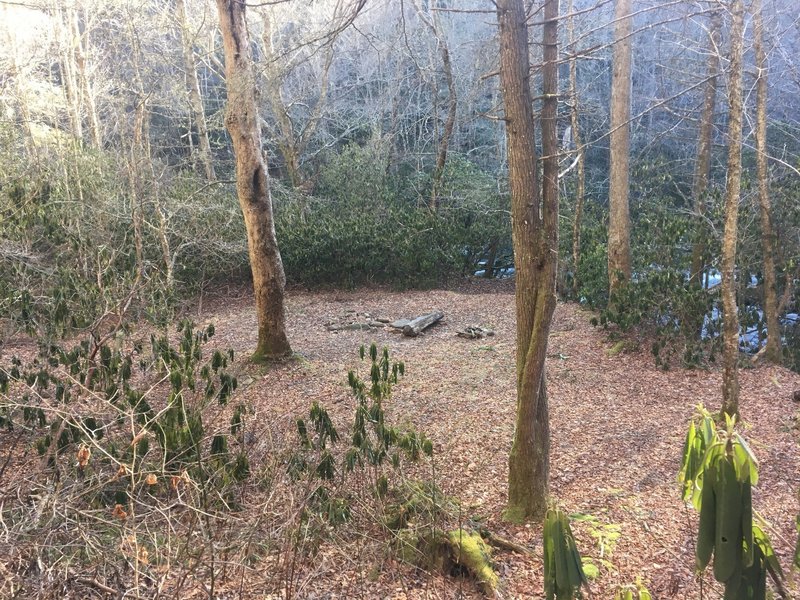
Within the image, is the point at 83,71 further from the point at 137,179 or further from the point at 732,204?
the point at 732,204

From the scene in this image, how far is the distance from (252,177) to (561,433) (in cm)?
509

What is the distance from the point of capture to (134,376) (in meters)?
7.61

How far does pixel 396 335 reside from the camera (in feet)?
35.1

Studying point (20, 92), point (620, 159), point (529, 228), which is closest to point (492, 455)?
point (529, 228)

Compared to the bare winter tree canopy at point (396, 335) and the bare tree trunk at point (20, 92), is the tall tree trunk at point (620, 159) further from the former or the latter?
the bare tree trunk at point (20, 92)

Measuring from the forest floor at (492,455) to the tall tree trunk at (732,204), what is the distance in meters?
0.70

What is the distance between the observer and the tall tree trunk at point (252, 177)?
747 cm

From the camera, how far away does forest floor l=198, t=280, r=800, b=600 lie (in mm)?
3594

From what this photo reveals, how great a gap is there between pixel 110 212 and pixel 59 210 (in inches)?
33.4

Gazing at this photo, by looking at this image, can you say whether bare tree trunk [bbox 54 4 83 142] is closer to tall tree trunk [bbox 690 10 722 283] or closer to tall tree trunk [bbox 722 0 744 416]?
tall tree trunk [bbox 690 10 722 283]

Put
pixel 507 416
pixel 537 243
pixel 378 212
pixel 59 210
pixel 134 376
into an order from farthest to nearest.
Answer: pixel 378 212 < pixel 59 210 < pixel 134 376 < pixel 507 416 < pixel 537 243

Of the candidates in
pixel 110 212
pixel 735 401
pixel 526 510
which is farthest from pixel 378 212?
pixel 526 510

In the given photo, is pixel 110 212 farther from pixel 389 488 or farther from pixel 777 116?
pixel 777 116

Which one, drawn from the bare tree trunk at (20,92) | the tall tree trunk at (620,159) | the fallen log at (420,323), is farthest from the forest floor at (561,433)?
the bare tree trunk at (20,92)
